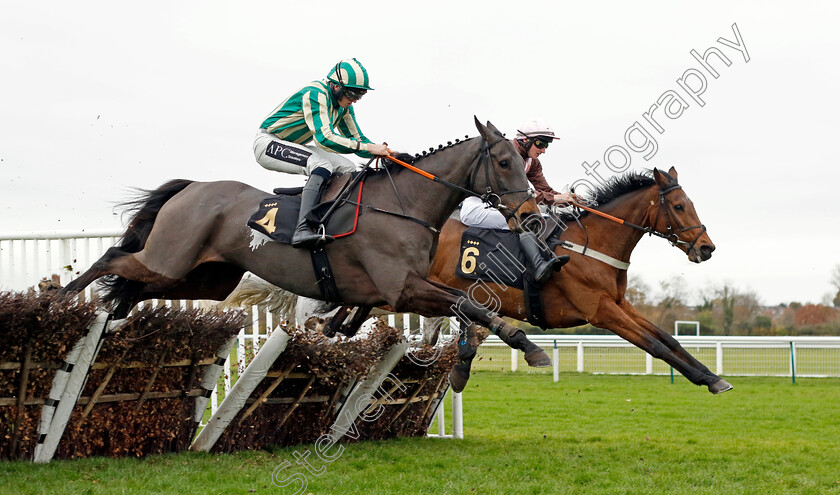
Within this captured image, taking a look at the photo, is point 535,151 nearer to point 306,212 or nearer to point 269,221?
point 306,212

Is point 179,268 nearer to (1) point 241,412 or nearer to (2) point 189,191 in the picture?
(2) point 189,191

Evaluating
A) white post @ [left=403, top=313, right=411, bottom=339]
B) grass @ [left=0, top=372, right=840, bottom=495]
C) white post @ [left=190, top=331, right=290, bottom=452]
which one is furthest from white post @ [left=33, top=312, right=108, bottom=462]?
white post @ [left=403, top=313, right=411, bottom=339]

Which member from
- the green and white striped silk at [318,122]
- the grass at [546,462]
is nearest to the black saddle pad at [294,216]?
the green and white striped silk at [318,122]

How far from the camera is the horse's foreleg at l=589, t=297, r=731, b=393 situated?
5.99m

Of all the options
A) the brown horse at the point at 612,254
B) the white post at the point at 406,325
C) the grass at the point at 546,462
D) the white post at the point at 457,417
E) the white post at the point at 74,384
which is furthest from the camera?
the white post at the point at 457,417

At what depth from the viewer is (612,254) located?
22.1ft

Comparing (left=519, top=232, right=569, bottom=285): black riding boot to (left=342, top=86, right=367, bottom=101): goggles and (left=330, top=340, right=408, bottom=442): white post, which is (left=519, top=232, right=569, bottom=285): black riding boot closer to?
(left=330, top=340, right=408, bottom=442): white post

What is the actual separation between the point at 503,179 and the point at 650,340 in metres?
2.00

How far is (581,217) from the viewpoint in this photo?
699 centimetres

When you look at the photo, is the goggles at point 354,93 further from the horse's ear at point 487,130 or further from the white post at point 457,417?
the white post at point 457,417

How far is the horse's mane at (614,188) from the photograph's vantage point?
7012 millimetres

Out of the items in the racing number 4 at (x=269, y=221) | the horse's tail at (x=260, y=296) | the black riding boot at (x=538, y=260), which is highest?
the racing number 4 at (x=269, y=221)

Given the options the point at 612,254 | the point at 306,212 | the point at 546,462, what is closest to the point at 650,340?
the point at 612,254

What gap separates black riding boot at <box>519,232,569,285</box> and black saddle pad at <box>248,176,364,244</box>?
176cm
